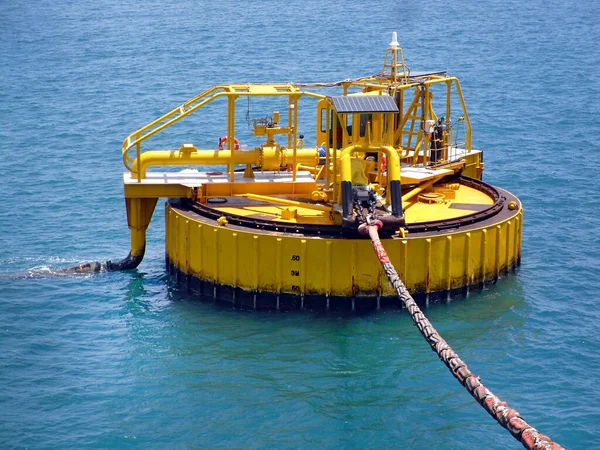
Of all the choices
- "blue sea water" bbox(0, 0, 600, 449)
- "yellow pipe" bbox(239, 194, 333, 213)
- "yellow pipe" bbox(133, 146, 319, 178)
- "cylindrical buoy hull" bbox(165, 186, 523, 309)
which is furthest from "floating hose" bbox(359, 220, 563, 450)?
"yellow pipe" bbox(133, 146, 319, 178)

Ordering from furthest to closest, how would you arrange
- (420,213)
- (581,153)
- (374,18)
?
(374,18) < (581,153) < (420,213)

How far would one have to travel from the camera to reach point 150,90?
81.0m

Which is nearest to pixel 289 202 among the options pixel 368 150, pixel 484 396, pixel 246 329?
pixel 368 150

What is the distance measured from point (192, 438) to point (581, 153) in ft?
131

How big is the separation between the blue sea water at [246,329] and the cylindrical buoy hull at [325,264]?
2.38 ft

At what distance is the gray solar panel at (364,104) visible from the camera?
131 ft

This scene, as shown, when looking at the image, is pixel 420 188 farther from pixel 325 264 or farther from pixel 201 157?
pixel 201 157

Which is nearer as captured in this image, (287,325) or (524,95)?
(287,325)

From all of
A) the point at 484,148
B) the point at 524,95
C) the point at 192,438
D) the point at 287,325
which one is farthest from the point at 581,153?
the point at 192,438

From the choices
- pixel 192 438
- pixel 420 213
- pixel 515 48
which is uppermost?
pixel 515 48

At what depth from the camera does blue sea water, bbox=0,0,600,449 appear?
32438 mm

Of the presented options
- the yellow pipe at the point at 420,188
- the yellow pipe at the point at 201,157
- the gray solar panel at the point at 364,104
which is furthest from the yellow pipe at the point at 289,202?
the gray solar panel at the point at 364,104

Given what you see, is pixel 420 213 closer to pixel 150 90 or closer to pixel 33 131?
pixel 33 131

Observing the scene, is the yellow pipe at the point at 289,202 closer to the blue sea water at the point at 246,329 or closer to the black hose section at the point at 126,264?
the blue sea water at the point at 246,329
